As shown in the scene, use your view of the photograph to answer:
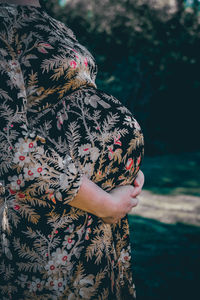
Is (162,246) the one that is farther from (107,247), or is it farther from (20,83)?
(20,83)

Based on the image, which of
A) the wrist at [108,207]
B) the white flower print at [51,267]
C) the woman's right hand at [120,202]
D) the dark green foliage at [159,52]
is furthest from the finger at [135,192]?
the dark green foliage at [159,52]

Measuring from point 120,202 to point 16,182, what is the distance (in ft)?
1.24

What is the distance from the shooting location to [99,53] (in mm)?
3916

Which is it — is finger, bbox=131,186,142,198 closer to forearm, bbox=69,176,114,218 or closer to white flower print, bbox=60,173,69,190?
forearm, bbox=69,176,114,218

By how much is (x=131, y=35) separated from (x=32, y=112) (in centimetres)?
525

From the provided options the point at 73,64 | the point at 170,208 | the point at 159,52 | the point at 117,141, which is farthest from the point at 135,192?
the point at 159,52

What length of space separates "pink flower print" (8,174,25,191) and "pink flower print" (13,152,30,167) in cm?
4

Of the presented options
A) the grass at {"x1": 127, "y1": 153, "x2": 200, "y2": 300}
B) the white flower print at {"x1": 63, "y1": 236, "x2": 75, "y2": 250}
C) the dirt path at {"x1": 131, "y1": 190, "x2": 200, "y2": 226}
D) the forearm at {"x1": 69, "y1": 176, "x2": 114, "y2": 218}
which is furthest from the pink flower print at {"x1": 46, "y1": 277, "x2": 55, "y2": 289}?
the dirt path at {"x1": 131, "y1": 190, "x2": 200, "y2": 226}

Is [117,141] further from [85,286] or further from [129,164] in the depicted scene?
[85,286]

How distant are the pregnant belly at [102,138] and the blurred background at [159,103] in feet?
5.19

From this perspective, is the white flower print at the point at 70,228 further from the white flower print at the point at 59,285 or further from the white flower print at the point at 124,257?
the white flower print at the point at 124,257

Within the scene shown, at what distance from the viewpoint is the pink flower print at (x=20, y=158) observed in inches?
37.9

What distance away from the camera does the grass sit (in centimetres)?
258

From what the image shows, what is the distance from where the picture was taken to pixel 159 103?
21.7ft
